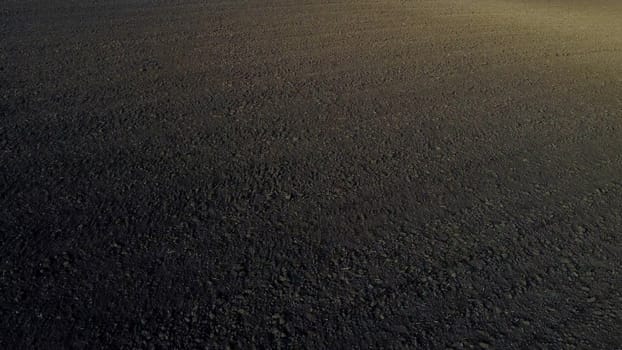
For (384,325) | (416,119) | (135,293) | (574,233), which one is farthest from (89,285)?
(416,119)

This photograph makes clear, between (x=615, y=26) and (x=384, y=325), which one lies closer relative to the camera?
(x=384, y=325)

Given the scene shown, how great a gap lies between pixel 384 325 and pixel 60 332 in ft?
5.68

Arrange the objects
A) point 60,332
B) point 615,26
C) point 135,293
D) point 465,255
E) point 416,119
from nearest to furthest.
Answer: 1. point 60,332
2. point 135,293
3. point 465,255
4. point 416,119
5. point 615,26

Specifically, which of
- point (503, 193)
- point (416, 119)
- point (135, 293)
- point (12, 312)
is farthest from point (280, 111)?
point (12, 312)

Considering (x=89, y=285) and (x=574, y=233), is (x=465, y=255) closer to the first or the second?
(x=574, y=233)

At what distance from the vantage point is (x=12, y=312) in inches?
114

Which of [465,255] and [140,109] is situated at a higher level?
[140,109]

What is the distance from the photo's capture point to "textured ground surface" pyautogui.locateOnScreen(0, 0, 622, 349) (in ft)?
9.68

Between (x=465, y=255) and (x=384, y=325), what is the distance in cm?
88

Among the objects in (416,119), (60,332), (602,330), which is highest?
(416,119)

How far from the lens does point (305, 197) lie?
4055 millimetres

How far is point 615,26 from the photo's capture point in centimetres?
1030

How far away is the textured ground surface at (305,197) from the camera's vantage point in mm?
2949

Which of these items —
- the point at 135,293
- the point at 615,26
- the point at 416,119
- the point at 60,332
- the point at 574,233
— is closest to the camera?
the point at 60,332
